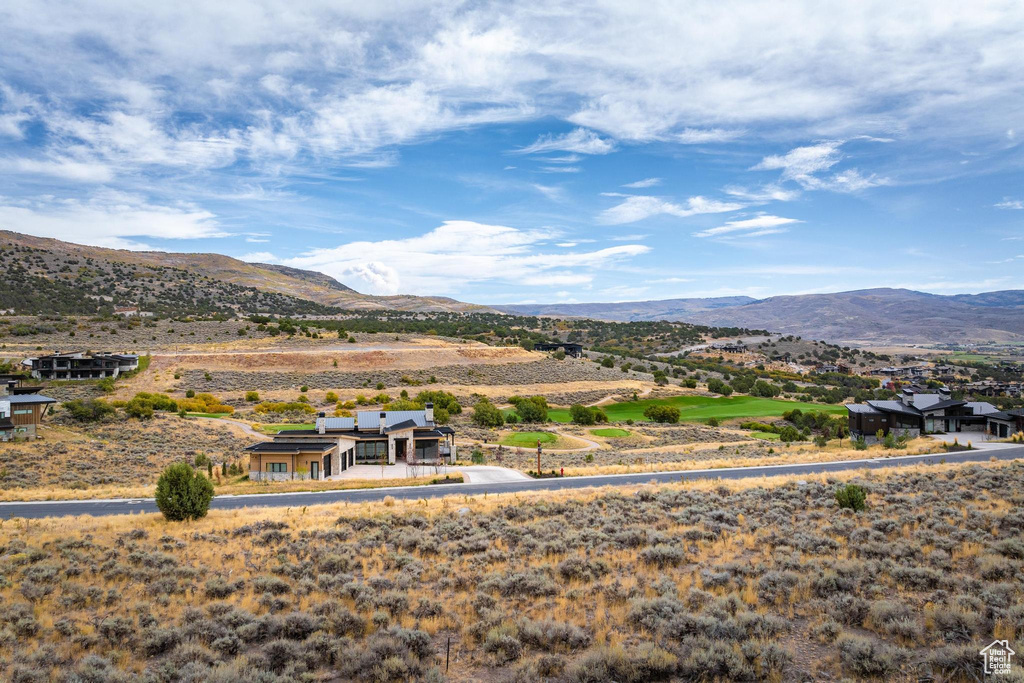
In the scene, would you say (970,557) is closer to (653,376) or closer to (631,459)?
(631,459)

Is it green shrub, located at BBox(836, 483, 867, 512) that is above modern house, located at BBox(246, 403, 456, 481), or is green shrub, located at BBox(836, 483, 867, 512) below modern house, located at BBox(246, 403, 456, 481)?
above

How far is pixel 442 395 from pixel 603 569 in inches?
2170

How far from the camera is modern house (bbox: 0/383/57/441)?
40.8m

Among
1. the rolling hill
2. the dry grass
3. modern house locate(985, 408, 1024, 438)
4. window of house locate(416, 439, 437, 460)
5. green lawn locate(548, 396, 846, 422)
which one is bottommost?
green lawn locate(548, 396, 846, 422)

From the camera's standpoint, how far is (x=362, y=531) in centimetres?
1733

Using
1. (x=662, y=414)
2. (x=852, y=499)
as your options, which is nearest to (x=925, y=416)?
(x=662, y=414)

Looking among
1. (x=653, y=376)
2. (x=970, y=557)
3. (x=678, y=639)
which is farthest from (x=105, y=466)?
(x=653, y=376)

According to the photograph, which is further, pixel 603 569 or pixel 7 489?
pixel 7 489

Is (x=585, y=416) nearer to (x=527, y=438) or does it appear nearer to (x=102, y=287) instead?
(x=527, y=438)

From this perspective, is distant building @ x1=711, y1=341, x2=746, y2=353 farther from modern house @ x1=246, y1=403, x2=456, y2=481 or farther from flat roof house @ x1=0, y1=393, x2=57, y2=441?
flat roof house @ x1=0, y1=393, x2=57, y2=441

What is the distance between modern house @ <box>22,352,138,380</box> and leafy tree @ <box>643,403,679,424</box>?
6267 cm

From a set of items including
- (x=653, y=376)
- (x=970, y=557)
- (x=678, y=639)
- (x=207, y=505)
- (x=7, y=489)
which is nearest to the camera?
(x=678, y=639)

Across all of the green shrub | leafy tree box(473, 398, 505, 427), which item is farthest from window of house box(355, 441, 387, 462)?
the green shrub

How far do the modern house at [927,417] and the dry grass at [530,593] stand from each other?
31763 mm
